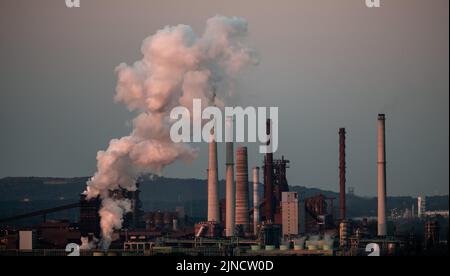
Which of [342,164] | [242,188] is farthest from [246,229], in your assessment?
[342,164]

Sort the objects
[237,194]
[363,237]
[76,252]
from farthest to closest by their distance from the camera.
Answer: [237,194] → [363,237] → [76,252]

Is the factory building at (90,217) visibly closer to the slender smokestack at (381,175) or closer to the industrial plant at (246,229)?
the industrial plant at (246,229)

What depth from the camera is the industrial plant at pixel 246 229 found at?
152 metres

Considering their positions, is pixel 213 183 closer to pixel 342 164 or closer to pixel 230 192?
pixel 230 192

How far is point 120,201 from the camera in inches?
6319

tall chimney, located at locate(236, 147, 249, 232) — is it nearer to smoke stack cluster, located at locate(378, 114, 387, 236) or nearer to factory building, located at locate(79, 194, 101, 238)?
→ smoke stack cluster, located at locate(378, 114, 387, 236)

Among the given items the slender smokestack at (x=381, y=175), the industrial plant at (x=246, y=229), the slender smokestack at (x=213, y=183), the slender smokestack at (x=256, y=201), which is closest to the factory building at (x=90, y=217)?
the industrial plant at (x=246, y=229)

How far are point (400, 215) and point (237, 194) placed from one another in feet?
74.4

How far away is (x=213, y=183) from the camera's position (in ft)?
536

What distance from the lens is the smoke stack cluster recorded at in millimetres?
161125

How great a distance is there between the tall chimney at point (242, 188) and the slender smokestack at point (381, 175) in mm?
19332
